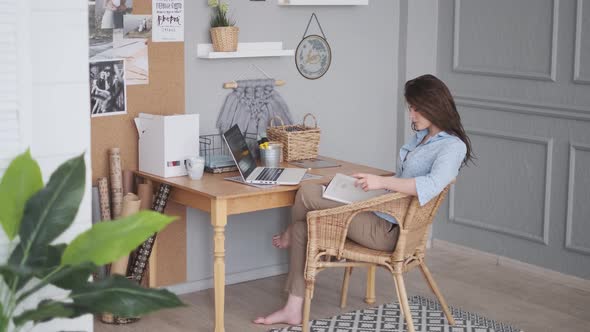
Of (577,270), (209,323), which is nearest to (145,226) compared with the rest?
(209,323)

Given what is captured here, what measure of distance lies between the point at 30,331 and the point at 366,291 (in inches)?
86.6

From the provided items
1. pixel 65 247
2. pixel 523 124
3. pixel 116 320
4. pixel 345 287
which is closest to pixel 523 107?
pixel 523 124

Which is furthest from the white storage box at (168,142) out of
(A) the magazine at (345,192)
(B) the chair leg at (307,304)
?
(B) the chair leg at (307,304)

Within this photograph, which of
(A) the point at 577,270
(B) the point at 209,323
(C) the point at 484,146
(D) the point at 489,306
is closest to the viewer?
(B) the point at 209,323

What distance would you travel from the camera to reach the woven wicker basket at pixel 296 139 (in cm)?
454

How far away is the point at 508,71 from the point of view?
512 centimetres

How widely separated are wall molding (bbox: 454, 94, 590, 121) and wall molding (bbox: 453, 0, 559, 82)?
0.13 meters

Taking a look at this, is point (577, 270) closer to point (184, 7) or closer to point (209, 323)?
point (209, 323)

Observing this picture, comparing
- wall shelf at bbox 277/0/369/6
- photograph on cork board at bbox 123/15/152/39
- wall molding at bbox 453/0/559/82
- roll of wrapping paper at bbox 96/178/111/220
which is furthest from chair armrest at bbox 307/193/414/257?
wall molding at bbox 453/0/559/82

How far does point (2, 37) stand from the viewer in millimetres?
2592

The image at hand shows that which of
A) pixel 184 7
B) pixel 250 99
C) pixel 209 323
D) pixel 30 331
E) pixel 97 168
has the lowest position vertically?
pixel 209 323

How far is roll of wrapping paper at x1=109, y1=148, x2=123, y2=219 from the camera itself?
13.8ft

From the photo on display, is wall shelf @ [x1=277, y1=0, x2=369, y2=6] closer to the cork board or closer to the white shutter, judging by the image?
the cork board

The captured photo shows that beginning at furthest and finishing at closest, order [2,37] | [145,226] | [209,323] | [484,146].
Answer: [484,146], [209,323], [2,37], [145,226]
